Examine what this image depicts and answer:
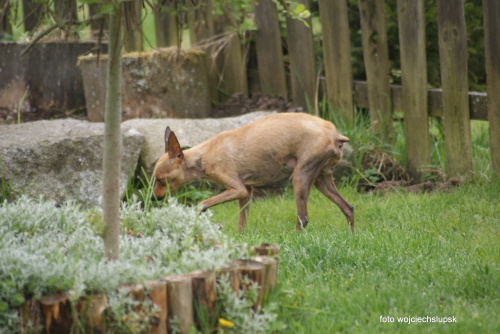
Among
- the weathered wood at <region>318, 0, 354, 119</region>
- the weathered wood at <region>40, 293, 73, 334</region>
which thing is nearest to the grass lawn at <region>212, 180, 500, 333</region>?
the weathered wood at <region>40, 293, 73, 334</region>

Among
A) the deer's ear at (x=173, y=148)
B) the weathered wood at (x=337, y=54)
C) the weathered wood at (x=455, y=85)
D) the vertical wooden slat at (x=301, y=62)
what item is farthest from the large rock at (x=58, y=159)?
the weathered wood at (x=455, y=85)

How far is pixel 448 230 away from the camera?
5.19 metres

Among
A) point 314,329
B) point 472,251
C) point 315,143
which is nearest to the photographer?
point 314,329

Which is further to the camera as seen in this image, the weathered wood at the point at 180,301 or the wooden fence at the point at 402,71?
the wooden fence at the point at 402,71

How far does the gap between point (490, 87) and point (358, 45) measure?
285 cm

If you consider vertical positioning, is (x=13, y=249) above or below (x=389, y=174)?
above

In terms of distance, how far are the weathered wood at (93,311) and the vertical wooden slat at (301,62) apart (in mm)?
5356

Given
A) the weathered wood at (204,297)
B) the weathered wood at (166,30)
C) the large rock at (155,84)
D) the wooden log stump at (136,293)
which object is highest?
the weathered wood at (166,30)

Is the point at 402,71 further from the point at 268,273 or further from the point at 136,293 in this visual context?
the point at 136,293

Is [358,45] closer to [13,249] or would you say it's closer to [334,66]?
[334,66]

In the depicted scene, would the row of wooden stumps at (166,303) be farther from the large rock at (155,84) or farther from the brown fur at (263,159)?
the large rock at (155,84)

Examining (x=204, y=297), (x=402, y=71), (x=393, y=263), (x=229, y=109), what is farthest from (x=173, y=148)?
(x=229, y=109)

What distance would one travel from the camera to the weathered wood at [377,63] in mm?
6980

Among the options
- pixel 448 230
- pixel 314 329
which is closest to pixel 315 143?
pixel 448 230
